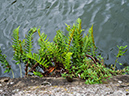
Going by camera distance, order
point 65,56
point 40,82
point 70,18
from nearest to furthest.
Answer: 1. point 40,82
2. point 65,56
3. point 70,18

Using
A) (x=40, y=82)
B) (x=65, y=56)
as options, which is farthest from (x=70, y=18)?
(x=40, y=82)

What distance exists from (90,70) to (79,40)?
0.54m

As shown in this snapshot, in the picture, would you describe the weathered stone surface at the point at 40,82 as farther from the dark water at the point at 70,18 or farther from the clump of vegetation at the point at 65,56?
the dark water at the point at 70,18

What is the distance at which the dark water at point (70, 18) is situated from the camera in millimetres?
3828

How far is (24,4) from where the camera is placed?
16.2ft

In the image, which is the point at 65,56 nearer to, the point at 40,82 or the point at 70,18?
the point at 40,82

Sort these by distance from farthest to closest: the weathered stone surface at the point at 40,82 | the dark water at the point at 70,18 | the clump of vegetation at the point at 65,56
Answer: the dark water at the point at 70,18 < the clump of vegetation at the point at 65,56 < the weathered stone surface at the point at 40,82

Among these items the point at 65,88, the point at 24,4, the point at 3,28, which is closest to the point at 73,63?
the point at 65,88

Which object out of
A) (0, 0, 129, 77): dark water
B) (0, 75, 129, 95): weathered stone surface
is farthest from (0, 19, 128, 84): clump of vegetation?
(0, 0, 129, 77): dark water

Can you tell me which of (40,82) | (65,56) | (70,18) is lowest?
(40,82)

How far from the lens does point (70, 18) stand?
169 inches

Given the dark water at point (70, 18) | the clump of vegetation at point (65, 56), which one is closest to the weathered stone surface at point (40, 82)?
the clump of vegetation at point (65, 56)

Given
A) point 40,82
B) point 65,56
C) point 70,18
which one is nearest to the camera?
point 40,82

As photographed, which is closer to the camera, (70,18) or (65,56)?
(65,56)
